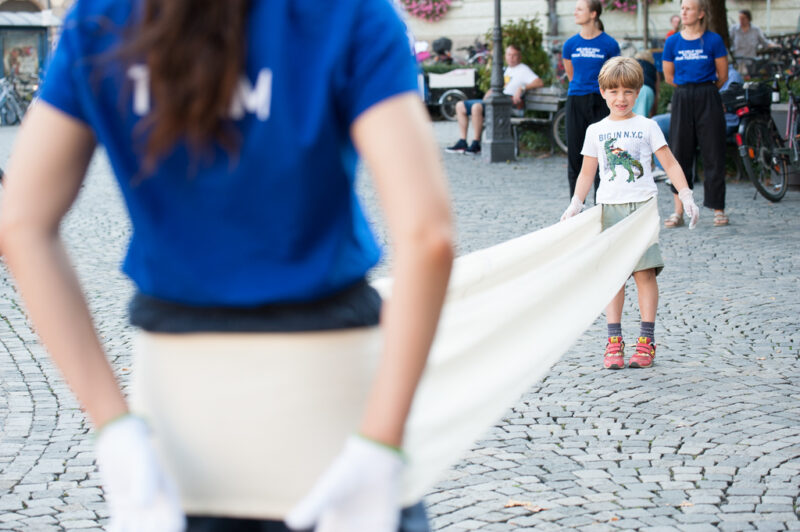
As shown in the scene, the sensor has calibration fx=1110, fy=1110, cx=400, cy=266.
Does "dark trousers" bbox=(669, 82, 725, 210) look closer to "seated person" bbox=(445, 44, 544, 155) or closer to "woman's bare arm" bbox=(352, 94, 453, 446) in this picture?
"seated person" bbox=(445, 44, 544, 155)

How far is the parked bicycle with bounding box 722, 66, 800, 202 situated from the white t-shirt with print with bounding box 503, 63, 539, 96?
223 inches

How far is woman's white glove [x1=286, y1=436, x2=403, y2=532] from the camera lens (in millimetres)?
1324

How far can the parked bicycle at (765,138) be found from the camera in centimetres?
1198

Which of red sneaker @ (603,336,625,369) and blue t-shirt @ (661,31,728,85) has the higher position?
blue t-shirt @ (661,31,728,85)

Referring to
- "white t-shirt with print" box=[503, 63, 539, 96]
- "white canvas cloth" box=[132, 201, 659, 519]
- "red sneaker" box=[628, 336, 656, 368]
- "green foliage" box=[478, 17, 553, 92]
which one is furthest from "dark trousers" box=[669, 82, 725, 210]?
"white canvas cloth" box=[132, 201, 659, 519]

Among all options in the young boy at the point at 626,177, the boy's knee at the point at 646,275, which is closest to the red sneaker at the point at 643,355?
the young boy at the point at 626,177

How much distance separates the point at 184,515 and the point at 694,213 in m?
4.72

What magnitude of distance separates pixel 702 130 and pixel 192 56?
33.0ft

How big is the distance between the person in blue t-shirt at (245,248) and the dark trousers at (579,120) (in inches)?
383

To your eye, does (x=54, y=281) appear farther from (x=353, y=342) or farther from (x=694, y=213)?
(x=694, y=213)

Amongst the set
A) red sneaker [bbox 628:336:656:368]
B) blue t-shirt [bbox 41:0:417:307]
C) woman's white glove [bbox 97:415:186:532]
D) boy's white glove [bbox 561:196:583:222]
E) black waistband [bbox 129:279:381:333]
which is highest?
blue t-shirt [bbox 41:0:417:307]

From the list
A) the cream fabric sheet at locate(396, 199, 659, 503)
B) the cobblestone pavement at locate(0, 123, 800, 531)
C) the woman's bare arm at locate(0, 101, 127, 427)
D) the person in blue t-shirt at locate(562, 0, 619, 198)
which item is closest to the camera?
the woman's bare arm at locate(0, 101, 127, 427)

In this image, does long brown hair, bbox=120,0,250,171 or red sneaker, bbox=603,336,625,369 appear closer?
long brown hair, bbox=120,0,250,171

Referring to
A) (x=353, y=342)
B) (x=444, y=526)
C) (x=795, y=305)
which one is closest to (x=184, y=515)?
(x=353, y=342)
